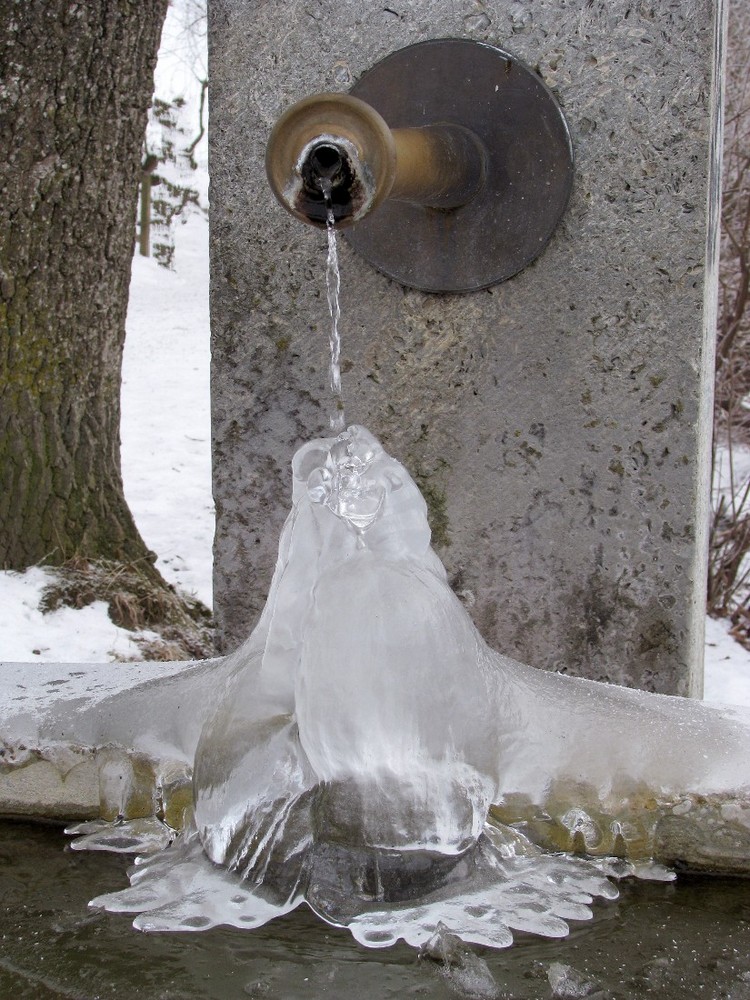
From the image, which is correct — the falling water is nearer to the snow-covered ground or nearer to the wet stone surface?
the wet stone surface

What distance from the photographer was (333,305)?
219 centimetres

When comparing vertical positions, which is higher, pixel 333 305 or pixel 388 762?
pixel 333 305

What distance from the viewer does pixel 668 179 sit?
200 cm

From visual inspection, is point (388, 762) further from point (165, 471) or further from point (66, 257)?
point (165, 471)

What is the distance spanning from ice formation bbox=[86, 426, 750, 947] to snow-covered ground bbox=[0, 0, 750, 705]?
220cm

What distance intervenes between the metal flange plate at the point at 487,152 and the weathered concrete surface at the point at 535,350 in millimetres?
37

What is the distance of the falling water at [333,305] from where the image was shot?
1.51 metres

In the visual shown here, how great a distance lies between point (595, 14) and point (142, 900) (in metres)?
1.59

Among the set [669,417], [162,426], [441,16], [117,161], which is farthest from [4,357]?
[162,426]

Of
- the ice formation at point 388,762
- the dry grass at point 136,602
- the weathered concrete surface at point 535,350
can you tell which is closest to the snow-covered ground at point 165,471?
the dry grass at point 136,602

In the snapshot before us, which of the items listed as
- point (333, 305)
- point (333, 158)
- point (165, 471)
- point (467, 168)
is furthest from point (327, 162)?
point (165, 471)

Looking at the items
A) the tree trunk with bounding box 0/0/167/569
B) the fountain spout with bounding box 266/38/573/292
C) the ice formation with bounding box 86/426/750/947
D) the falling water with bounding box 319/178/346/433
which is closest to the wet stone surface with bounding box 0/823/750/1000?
the ice formation with bounding box 86/426/750/947

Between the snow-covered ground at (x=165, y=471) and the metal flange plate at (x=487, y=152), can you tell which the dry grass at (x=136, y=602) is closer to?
the snow-covered ground at (x=165, y=471)

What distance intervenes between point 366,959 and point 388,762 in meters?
0.24
